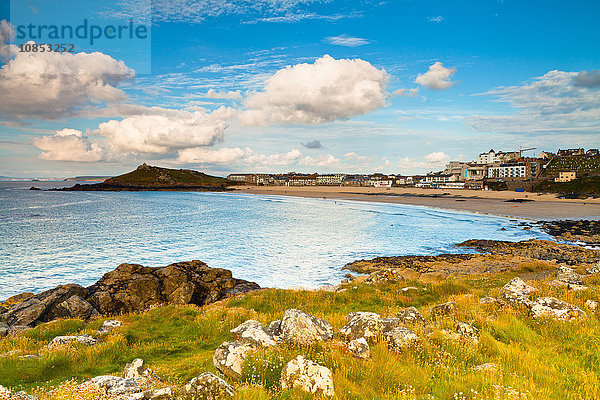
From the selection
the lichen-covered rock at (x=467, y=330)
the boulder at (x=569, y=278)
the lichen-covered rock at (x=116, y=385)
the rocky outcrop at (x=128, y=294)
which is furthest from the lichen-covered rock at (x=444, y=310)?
the rocky outcrop at (x=128, y=294)

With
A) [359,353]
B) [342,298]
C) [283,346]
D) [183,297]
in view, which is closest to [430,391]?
[359,353]

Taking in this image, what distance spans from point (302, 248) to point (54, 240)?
121 ft

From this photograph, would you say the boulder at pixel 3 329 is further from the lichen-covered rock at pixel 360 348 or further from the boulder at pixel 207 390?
the lichen-covered rock at pixel 360 348

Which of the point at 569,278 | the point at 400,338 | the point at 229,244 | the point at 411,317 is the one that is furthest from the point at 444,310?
the point at 229,244

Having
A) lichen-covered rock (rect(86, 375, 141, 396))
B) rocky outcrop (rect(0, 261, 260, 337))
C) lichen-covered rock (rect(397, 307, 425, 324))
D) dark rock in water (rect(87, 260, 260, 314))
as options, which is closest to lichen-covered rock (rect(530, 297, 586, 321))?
lichen-covered rock (rect(397, 307, 425, 324))

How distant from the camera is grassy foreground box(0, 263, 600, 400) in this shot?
6059 millimetres

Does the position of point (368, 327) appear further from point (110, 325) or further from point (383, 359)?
point (110, 325)

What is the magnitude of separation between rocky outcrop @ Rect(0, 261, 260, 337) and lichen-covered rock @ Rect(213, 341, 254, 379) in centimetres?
900

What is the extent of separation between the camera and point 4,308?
19219 millimetres

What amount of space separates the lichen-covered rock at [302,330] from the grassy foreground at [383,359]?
1.04ft

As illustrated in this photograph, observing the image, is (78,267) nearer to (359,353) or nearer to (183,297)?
(183,297)

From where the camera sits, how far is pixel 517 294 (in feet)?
39.3

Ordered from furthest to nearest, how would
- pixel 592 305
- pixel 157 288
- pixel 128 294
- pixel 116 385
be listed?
pixel 157 288
pixel 128 294
pixel 592 305
pixel 116 385

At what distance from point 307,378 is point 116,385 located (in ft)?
11.5
